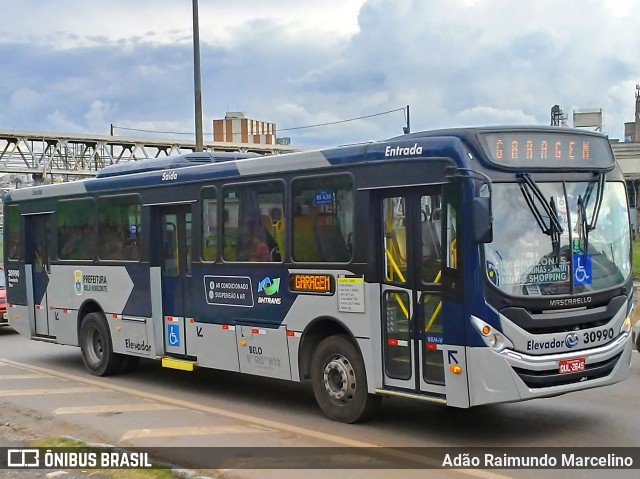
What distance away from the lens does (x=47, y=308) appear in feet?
51.2

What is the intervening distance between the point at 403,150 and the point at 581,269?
2090 millimetres

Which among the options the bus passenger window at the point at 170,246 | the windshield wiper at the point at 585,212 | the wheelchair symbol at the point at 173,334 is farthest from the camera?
the bus passenger window at the point at 170,246

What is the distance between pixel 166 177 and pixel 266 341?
329 cm

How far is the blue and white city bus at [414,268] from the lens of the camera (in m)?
8.27

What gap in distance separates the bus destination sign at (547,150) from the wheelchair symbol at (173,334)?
5.74 metres

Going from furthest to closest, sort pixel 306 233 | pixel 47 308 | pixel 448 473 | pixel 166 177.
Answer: pixel 47 308
pixel 166 177
pixel 306 233
pixel 448 473

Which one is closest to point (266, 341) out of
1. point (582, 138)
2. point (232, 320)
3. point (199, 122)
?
point (232, 320)

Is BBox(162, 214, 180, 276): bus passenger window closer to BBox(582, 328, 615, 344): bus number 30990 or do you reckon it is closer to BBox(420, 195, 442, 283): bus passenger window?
BBox(420, 195, 442, 283): bus passenger window

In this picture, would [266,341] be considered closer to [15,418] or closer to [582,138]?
[15,418]

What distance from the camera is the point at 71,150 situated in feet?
142

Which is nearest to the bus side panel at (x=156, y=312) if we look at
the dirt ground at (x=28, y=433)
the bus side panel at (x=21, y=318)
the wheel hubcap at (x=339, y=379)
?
the dirt ground at (x=28, y=433)

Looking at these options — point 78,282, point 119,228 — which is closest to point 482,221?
point 119,228

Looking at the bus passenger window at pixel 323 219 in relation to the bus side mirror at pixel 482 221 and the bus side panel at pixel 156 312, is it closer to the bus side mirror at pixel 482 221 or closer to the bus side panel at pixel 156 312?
the bus side mirror at pixel 482 221

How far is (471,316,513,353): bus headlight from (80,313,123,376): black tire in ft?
24.7
